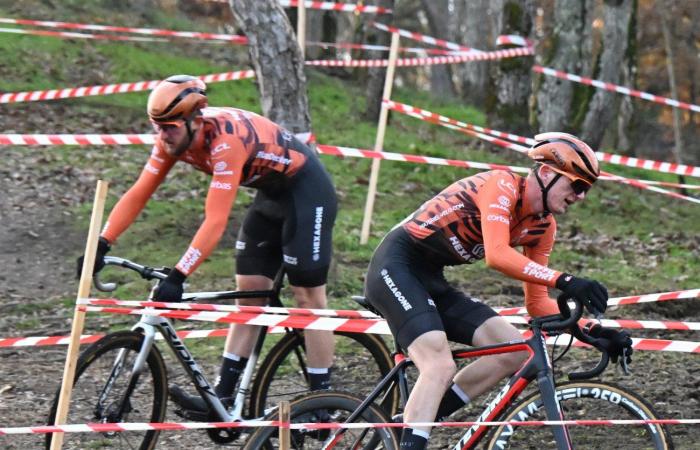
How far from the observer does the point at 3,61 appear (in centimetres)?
1634

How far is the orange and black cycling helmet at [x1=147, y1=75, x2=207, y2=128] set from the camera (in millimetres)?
5766

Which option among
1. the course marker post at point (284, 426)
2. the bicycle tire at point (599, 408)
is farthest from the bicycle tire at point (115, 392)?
the bicycle tire at point (599, 408)

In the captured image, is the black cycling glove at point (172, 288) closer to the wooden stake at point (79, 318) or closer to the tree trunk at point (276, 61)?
the wooden stake at point (79, 318)

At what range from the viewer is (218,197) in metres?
5.85

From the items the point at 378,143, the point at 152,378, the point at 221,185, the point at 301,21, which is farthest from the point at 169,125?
the point at 378,143

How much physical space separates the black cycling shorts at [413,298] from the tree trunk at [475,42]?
1096cm

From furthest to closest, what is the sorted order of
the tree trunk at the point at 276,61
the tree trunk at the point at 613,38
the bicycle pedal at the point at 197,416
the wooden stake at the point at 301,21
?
the tree trunk at the point at 613,38 < the wooden stake at the point at 301,21 < the tree trunk at the point at 276,61 < the bicycle pedal at the point at 197,416

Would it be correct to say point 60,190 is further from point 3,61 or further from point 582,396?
point 582,396

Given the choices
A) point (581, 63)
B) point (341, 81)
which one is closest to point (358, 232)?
point (581, 63)

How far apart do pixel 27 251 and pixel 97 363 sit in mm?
5740

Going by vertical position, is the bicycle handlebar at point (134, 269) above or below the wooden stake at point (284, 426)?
above

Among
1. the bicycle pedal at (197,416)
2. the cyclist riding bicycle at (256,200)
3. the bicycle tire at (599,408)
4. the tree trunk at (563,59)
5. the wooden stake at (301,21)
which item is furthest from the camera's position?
the tree trunk at (563,59)

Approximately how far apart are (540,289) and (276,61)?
4.75 metres

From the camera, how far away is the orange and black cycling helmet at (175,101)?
18.9 ft
